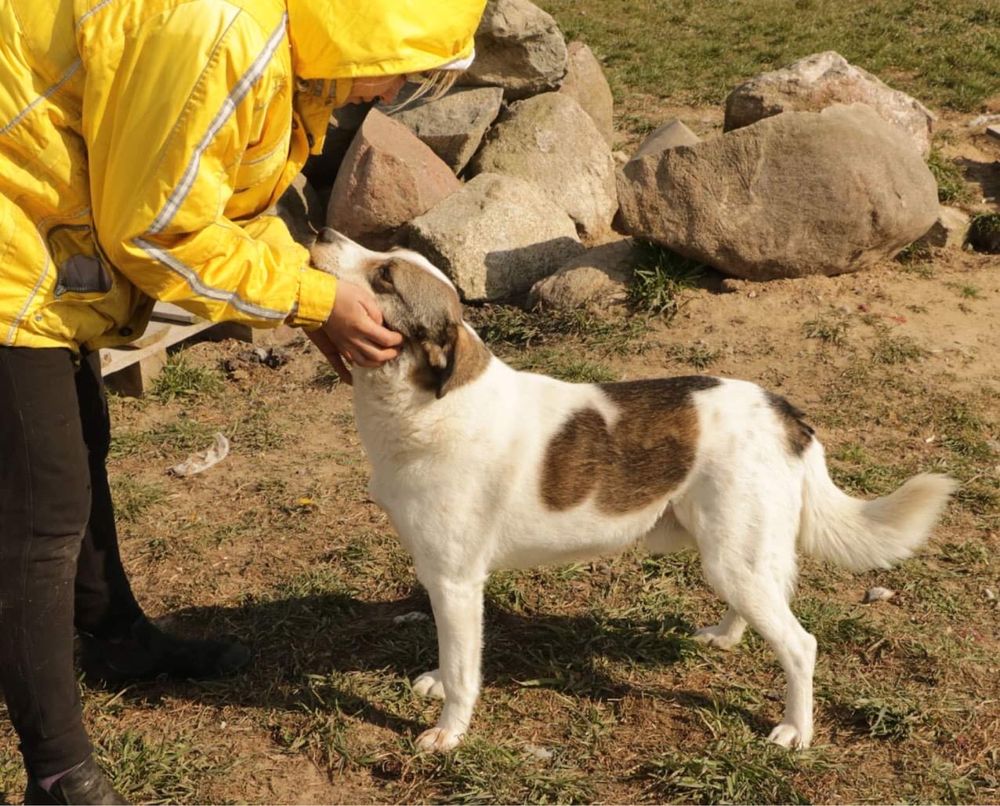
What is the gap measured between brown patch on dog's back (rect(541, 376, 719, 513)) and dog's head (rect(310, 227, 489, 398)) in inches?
16.7

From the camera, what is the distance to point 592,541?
3.59m

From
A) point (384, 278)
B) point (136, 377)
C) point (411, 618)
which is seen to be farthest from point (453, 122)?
point (384, 278)

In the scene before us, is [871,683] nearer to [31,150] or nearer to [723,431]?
[723,431]

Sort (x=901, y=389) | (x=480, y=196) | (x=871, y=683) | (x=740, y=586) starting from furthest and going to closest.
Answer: (x=480, y=196) → (x=901, y=389) → (x=871, y=683) → (x=740, y=586)

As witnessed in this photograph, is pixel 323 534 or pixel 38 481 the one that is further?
pixel 323 534

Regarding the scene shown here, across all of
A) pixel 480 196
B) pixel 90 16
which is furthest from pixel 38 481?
pixel 480 196

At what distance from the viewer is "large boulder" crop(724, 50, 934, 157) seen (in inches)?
319

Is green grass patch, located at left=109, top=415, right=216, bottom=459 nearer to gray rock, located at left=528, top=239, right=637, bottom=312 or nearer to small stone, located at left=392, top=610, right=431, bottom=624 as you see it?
small stone, located at left=392, top=610, right=431, bottom=624

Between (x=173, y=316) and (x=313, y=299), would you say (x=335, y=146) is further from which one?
(x=313, y=299)

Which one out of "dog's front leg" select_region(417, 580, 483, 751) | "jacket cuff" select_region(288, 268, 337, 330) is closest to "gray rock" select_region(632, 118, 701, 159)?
"dog's front leg" select_region(417, 580, 483, 751)

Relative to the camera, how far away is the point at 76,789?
2.94 meters

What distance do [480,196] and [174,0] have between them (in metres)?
5.44

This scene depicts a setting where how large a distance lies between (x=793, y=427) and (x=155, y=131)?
2256mm

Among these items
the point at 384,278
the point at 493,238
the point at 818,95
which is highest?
the point at 384,278
